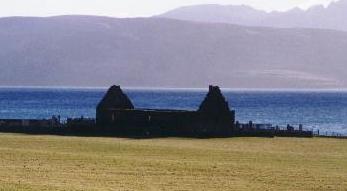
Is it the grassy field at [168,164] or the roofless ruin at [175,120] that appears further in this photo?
the roofless ruin at [175,120]

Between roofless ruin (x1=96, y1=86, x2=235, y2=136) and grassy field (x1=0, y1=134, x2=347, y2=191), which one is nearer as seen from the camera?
grassy field (x1=0, y1=134, x2=347, y2=191)

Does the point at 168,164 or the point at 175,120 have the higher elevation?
the point at 175,120

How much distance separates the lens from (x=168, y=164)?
46.3 metres

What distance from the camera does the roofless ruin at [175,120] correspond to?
73875mm

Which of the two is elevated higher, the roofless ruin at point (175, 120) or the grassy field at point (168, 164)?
Answer: the roofless ruin at point (175, 120)

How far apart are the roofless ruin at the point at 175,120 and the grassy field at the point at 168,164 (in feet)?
21.7

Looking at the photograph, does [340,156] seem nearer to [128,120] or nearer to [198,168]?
[198,168]

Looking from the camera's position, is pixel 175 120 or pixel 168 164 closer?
pixel 168 164

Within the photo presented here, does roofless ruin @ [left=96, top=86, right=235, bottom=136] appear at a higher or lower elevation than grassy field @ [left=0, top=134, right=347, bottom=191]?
higher

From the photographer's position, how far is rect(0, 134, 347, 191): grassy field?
124ft

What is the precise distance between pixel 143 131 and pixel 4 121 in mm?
15821

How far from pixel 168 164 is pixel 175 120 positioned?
28207 millimetres

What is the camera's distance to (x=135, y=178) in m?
39.8

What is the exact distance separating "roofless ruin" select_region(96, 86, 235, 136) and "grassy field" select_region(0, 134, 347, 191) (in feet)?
21.7
